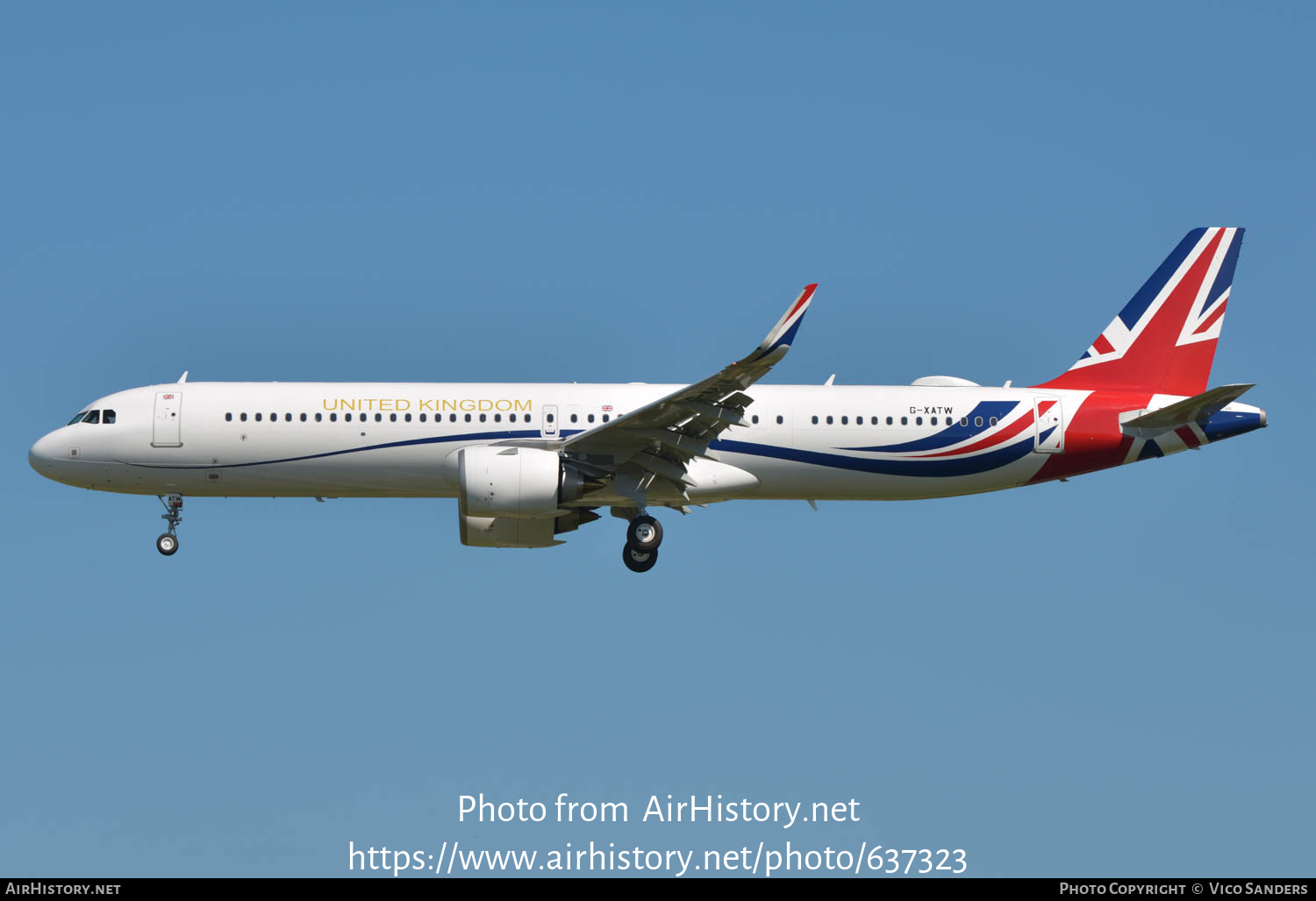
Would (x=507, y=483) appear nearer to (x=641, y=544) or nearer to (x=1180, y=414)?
(x=641, y=544)

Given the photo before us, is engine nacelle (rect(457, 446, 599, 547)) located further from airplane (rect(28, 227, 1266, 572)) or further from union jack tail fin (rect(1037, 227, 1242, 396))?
union jack tail fin (rect(1037, 227, 1242, 396))

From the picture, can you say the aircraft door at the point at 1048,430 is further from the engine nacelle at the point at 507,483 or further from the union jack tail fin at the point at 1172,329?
the engine nacelle at the point at 507,483

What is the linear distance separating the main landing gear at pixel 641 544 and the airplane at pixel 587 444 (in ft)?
0.12

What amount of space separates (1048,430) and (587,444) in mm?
10347

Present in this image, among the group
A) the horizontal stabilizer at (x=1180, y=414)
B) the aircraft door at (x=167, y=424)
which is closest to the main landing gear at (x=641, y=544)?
the aircraft door at (x=167, y=424)

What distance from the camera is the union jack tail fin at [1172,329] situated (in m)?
36.8

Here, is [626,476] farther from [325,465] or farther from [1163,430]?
[1163,430]

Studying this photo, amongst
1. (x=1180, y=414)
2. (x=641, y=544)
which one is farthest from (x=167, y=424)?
(x=1180, y=414)

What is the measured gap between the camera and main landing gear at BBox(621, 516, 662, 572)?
111 feet

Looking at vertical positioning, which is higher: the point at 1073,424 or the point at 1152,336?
the point at 1152,336

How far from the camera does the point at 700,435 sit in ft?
Result: 107

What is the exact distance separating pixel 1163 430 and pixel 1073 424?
1.93 m

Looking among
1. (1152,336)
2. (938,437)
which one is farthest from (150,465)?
(1152,336)

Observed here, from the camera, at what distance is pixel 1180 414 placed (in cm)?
3456
